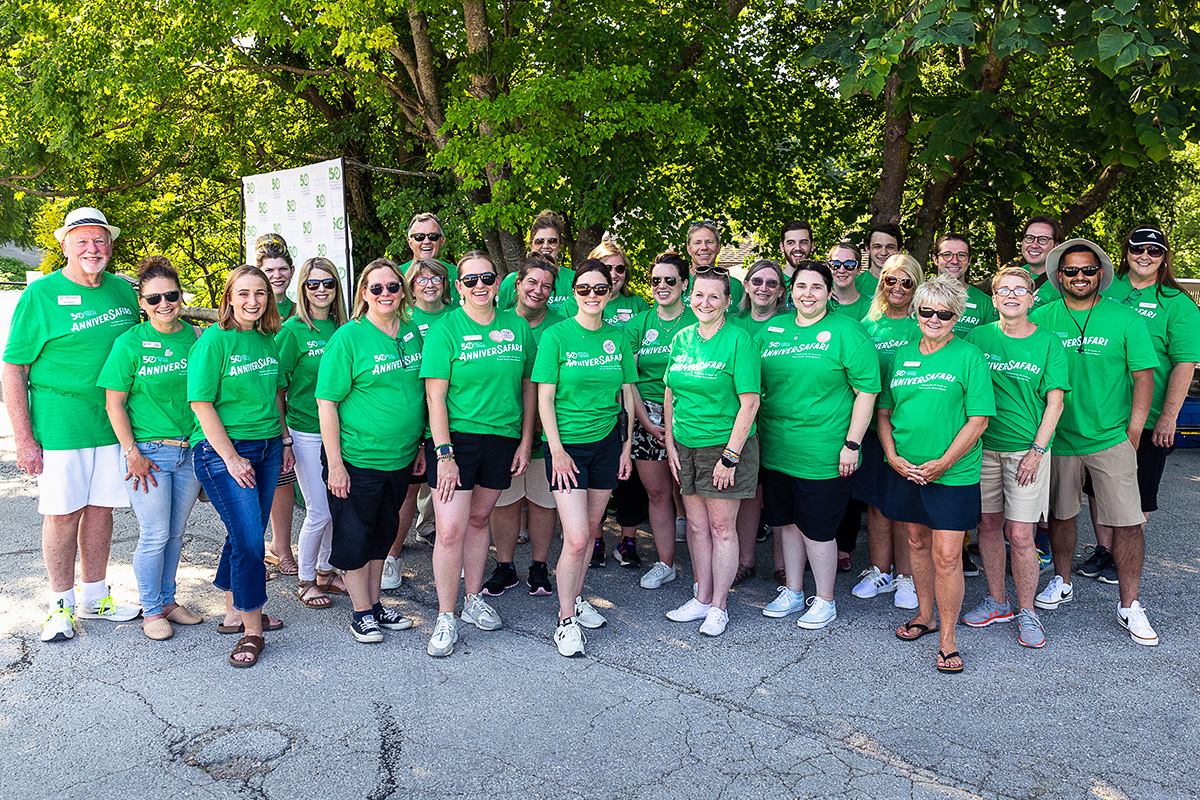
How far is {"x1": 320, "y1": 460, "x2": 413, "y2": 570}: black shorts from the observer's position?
4258mm

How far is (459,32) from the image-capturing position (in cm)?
865

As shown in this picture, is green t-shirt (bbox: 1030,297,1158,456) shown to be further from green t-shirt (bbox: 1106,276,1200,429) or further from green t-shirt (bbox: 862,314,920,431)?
green t-shirt (bbox: 862,314,920,431)

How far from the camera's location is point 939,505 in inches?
164

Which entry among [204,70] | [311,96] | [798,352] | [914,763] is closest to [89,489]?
[798,352]

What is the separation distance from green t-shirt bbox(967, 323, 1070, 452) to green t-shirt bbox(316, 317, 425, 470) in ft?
9.75

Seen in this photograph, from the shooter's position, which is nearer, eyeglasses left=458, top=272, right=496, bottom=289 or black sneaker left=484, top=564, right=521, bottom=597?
eyeglasses left=458, top=272, right=496, bottom=289

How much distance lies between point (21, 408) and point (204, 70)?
725 centimetres

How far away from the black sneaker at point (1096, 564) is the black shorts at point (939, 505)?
1.71 metres

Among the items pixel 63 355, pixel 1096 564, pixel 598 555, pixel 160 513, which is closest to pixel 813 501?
pixel 598 555

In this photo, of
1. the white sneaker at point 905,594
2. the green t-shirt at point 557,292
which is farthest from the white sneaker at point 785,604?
the green t-shirt at point 557,292

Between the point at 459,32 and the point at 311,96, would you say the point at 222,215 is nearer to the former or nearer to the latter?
the point at 311,96

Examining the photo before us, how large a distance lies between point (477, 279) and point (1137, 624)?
389 cm

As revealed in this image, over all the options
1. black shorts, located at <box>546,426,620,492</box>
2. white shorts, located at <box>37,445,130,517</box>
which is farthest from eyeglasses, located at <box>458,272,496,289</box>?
white shorts, located at <box>37,445,130,517</box>

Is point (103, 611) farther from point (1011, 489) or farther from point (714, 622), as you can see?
point (1011, 489)
